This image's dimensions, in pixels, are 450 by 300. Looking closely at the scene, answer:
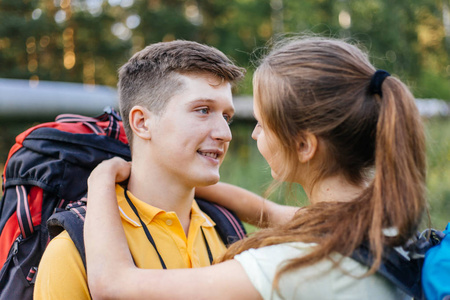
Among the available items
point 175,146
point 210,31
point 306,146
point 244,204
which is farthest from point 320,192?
point 210,31

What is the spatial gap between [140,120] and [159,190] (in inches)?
15.4

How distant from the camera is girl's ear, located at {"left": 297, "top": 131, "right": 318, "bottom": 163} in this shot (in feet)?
6.17

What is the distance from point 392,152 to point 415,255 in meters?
0.40

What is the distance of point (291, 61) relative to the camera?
1.90 meters

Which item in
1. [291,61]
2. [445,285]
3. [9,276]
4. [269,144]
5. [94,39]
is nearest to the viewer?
[445,285]

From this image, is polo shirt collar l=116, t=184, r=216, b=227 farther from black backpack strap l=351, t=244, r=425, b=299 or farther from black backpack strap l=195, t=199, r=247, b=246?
black backpack strap l=351, t=244, r=425, b=299

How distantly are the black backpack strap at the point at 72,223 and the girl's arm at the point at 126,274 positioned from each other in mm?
69

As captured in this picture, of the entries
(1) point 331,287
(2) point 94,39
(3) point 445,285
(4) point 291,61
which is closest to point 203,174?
(4) point 291,61

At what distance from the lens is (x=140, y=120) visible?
255 centimetres

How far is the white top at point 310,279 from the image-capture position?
162 cm

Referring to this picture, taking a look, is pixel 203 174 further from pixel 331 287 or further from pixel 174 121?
pixel 331 287

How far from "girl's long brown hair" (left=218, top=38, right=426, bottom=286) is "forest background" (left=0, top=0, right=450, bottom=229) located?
658 centimetres

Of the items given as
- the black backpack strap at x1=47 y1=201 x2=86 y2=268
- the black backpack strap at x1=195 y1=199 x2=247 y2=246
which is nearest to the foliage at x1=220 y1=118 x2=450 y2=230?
the black backpack strap at x1=195 y1=199 x2=247 y2=246

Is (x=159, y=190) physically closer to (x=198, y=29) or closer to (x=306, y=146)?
(x=306, y=146)
